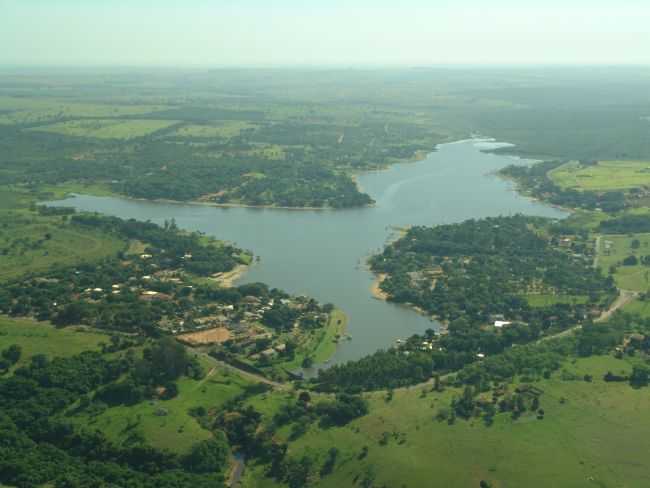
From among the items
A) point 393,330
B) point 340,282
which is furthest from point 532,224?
point 393,330

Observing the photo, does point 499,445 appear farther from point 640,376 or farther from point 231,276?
point 231,276

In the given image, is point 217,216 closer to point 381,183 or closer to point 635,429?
point 381,183

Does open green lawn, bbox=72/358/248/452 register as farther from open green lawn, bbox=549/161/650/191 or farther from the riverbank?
open green lawn, bbox=549/161/650/191

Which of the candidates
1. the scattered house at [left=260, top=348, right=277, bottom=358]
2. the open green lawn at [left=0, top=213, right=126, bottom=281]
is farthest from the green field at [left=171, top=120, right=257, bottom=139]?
the scattered house at [left=260, top=348, right=277, bottom=358]

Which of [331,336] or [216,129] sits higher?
[216,129]

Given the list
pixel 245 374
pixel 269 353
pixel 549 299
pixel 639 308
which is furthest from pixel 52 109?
pixel 639 308

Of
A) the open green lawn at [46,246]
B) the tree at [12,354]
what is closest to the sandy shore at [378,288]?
the open green lawn at [46,246]
